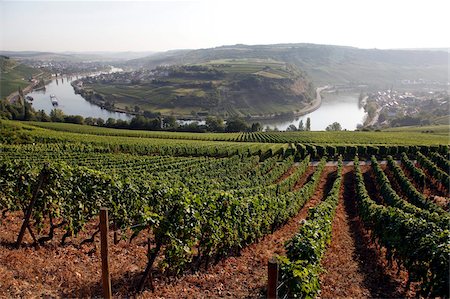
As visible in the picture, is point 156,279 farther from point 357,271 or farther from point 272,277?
point 357,271

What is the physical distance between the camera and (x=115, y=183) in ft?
38.0

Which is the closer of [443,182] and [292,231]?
[292,231]

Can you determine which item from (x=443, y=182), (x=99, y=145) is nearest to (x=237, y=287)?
(x=443, y=182)

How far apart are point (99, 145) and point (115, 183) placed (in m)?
41.5

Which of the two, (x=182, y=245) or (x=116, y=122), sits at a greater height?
(x=182, y=245)

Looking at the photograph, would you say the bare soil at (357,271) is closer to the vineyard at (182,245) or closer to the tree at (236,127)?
the vineyard at (182,245)

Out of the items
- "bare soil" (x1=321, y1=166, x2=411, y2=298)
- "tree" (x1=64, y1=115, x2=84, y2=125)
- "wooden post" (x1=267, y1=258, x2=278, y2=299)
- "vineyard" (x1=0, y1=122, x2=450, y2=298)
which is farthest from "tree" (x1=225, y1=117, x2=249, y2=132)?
"wooden post" (x1=267, y1=258, x2=278, y2=299)

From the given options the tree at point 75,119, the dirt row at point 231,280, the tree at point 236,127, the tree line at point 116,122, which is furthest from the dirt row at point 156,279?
the tree at point 75,119

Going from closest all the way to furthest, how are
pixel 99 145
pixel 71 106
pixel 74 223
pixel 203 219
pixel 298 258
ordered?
pixel 298 258
pixel 203 219
pixel 74 223
pixel 99 145
pixel 71 106

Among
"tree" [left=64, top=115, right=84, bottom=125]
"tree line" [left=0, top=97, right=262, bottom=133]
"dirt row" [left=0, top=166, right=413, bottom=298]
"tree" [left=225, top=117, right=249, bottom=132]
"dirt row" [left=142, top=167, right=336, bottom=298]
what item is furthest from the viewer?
"tree" [left=225, top=117, right=249, bottom=132]

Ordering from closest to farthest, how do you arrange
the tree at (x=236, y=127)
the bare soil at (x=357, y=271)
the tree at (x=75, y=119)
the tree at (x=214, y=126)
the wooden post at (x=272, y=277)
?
the wooden post at (x=272, y=277), the bare soil at (x=357, y=271), the tree at (x=75, y=119), the tree at (x=214, y=126), the tree at (x=236, y=127)

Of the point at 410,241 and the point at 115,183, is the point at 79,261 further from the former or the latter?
the point at 410,241

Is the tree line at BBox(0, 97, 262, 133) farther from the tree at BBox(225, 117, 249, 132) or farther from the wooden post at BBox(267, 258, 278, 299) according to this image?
the wooden post at BBox(267, 258, 278, 299)

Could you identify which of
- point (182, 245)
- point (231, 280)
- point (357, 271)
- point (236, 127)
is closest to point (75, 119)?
point (236, 127)
